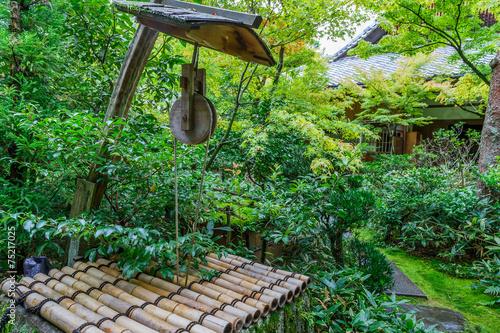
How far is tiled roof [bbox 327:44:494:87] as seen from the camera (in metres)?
9.95

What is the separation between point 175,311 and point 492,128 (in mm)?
6310

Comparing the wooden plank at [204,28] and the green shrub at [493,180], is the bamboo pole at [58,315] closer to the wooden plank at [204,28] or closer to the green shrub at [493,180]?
the wooden plank at [204,28]

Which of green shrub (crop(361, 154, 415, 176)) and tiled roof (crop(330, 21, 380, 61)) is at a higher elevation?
tiled roof (crop(330, 21, 380, 61))

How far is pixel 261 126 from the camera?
498 cm

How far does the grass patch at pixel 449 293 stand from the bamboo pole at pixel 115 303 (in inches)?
143

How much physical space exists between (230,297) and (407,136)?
39.2 feet

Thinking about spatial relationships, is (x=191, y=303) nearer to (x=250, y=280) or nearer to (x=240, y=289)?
(x=240, y=289)

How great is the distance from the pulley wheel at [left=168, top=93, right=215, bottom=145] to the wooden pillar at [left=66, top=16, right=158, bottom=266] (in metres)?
0.73

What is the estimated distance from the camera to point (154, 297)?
2.04 m

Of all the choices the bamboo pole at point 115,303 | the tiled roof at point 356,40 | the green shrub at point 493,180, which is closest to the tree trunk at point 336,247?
the bamboo pole at point 115,303

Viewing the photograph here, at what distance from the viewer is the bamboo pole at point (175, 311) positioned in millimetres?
1724

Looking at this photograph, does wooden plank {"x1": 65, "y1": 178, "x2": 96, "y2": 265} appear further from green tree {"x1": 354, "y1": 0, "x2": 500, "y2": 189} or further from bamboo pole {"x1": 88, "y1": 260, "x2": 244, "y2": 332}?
green tree {"x1": 354, "y1": 0, "x2": 500, "y2": 189}

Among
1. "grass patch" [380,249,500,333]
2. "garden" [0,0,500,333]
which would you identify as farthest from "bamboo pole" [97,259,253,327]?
"grass patch" [380,249,500,333]

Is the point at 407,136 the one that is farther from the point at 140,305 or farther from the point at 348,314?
the point at 140,305
